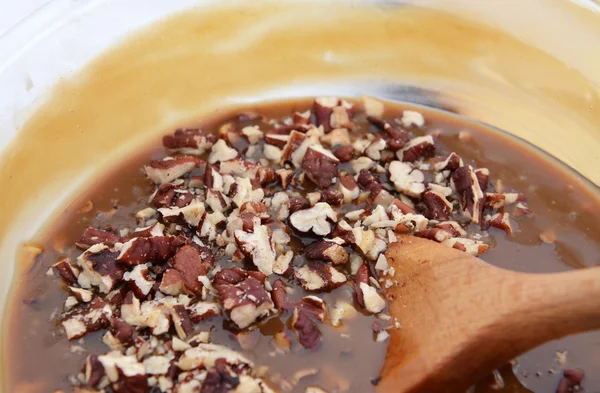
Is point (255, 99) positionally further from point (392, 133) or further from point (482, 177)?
point (482, 177)

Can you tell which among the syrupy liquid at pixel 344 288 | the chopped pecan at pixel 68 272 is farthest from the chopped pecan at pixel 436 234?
the chopped pecan at pixel 68 272

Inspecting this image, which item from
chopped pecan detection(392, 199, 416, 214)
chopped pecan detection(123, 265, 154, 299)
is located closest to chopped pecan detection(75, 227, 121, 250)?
chopped pecan detection(123, 265, 154, 299)

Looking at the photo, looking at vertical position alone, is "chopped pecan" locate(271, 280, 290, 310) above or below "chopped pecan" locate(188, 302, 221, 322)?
above

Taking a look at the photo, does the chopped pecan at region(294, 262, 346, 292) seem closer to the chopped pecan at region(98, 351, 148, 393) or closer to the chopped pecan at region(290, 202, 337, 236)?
the chopped pecan at region(290, 202, 337, 236)

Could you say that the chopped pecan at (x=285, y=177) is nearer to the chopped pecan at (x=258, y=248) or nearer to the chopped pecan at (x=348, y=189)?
the chopped pecan at (x=348, y=189)

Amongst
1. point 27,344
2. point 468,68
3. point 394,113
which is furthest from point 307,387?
point 468,68
